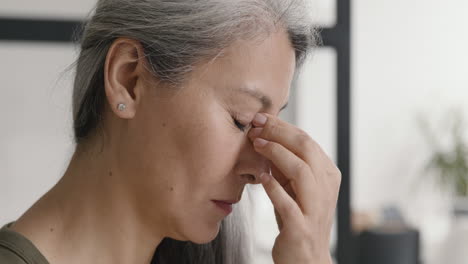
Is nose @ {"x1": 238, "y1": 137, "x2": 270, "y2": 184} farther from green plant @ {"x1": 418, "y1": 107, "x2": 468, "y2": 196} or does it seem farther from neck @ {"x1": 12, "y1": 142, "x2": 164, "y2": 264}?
green plant @ {"x1": 418, "y1": 107, "x2": 468, "y2": 196}

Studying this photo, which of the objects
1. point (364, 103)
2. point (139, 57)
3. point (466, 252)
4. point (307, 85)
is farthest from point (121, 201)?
point (364, 103)

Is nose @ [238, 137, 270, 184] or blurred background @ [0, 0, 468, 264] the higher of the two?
nose @ [238, 137, 270, 184]

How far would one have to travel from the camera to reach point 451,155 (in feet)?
14.5

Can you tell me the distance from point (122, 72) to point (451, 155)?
3828mm

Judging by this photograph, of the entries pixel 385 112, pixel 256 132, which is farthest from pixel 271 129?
pixel 385 112

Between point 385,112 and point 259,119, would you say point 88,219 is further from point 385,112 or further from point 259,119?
point 385,112

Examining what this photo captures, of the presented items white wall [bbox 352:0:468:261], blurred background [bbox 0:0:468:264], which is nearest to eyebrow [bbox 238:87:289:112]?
blurred background [bbox 0:0:468:264]

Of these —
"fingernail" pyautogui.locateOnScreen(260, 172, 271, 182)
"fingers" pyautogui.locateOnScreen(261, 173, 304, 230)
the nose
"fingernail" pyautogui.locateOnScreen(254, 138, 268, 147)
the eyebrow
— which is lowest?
"fingers" pyautogui.locateOnScreen(261, 173, 304, 230)

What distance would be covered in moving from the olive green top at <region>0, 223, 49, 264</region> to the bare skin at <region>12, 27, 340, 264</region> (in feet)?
0.05

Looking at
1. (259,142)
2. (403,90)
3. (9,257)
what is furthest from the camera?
(403,90)

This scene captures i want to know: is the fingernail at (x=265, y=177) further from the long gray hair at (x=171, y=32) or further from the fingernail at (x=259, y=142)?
the long gray hair at (x=171, y=32)

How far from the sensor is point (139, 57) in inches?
38.0

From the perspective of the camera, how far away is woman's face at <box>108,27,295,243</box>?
0.95 meters

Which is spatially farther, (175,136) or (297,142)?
(297,142)
